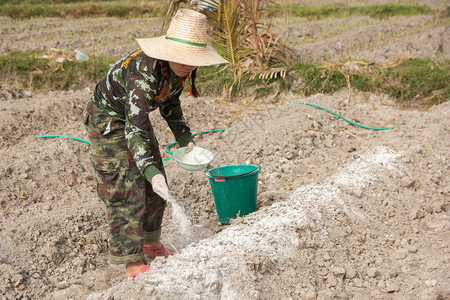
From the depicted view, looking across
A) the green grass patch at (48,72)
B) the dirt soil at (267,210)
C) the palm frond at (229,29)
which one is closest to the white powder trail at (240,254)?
the dirt soil at (267,210)

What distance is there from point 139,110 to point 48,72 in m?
5.22

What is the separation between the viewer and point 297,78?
633 cm

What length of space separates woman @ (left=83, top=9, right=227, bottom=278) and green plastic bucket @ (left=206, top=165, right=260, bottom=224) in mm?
547

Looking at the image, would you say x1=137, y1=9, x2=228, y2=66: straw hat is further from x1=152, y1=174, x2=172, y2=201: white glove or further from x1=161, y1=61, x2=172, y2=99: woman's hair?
x1=152, y1=174, x2=172, y2=201: white glove

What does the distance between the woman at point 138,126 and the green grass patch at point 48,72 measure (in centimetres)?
450

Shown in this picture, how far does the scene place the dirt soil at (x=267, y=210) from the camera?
246cm

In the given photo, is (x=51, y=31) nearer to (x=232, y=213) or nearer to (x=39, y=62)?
(x=39, y=62)

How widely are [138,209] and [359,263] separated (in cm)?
138

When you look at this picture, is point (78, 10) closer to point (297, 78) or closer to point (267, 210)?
point (297, 78)

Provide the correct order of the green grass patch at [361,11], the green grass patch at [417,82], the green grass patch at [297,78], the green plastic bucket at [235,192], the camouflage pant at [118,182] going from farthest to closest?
the green grass patch at [361,11] → the green grass patch at [297,78] → the green grass patch at [417,82] → the green plastic bucket at [235,192] → the camouflage pant at [118,182]

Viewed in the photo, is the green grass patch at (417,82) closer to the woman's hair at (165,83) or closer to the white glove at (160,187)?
the woman's hair at (165,83)

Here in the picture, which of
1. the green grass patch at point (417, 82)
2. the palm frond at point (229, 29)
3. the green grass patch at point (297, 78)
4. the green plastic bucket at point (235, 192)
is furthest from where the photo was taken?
the palm frond at point (229, 29)

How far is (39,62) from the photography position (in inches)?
269

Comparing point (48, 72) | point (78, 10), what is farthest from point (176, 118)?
point (78, 10)
